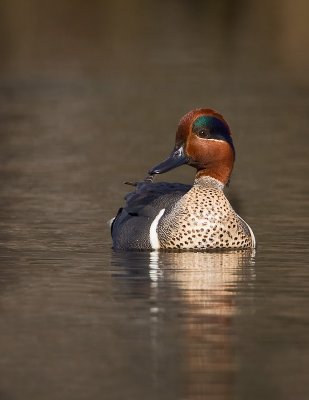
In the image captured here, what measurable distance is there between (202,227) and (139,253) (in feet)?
1.54

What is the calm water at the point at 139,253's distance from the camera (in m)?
8.28

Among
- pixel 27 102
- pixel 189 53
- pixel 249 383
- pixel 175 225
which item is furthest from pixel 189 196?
pixel 189 53

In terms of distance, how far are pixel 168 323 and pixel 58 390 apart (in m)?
1.63

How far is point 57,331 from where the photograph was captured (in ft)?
30.0

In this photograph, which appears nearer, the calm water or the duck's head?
the calm water

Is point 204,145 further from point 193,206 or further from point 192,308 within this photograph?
point 192,308

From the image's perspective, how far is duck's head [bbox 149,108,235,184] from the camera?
12602 mm

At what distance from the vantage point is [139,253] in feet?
40.4

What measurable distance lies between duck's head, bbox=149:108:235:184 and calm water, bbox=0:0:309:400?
675 millimetres

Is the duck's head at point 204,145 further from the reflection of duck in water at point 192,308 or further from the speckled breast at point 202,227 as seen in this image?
the reflection of duck in water at point 192,308

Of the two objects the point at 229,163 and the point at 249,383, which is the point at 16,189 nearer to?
the point at 229,163

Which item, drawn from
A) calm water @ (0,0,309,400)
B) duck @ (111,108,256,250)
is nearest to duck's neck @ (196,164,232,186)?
duck @ (111,108,256,250)

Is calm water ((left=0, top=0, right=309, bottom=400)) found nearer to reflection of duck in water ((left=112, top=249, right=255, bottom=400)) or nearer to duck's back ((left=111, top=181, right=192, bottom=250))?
reflection of duck in water ((left=112, top=249, right=255, bottom=400))

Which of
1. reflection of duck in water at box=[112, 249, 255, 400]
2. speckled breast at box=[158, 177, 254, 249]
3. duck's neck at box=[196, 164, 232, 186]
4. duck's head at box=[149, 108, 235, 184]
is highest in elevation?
duck's head at box=[149, 108, 235, 184]
